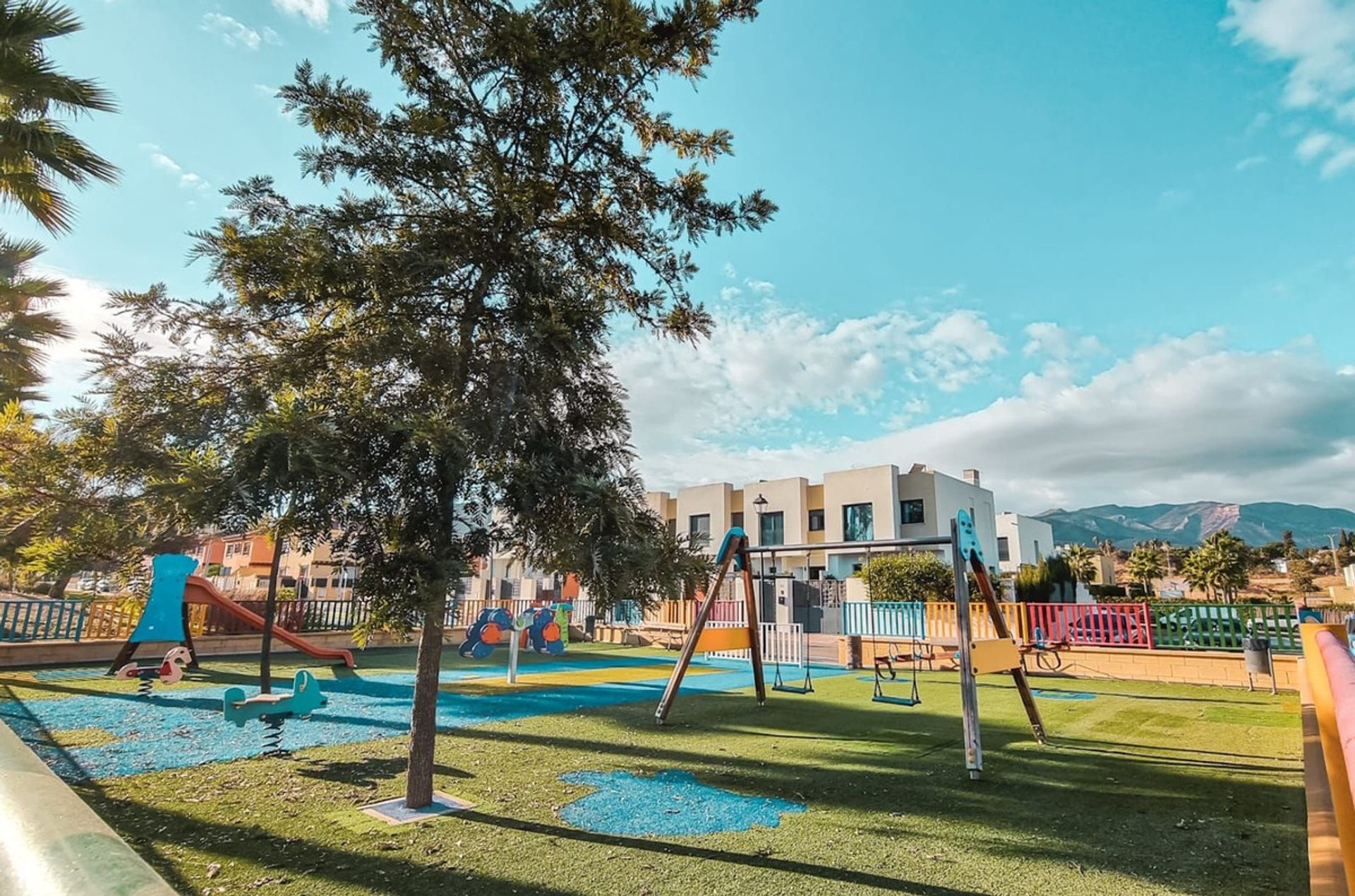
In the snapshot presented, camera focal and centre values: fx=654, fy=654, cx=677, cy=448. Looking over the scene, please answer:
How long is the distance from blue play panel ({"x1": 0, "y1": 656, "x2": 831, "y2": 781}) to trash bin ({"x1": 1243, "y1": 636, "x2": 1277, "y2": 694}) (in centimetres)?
911

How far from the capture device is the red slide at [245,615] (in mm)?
13336

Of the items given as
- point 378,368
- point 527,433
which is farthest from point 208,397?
point 527,433

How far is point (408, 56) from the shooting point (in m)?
5.08

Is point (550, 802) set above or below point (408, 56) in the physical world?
below

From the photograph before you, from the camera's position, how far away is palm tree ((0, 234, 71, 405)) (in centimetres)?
1399

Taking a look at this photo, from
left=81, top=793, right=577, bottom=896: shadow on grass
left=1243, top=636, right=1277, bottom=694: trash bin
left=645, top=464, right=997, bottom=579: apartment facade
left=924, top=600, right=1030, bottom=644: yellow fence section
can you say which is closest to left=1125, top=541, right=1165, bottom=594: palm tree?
left=645, top=464, right=997, bottom=579: apartment facade

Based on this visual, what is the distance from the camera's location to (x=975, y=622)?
15.9m

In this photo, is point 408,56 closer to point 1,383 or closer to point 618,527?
point 618,527

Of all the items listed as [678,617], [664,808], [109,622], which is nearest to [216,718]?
[664,808]

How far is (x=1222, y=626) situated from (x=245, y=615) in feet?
68.2

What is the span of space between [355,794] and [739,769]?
350 centimetres

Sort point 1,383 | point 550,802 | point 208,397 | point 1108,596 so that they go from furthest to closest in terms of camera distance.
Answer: point 1108,596, point 1,383, point 550,802, point 208,397

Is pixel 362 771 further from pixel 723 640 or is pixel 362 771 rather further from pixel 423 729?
pixel 723 640

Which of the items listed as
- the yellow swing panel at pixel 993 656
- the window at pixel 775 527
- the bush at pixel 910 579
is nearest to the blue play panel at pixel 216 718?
the yellow swing panel at pixel 993 656
